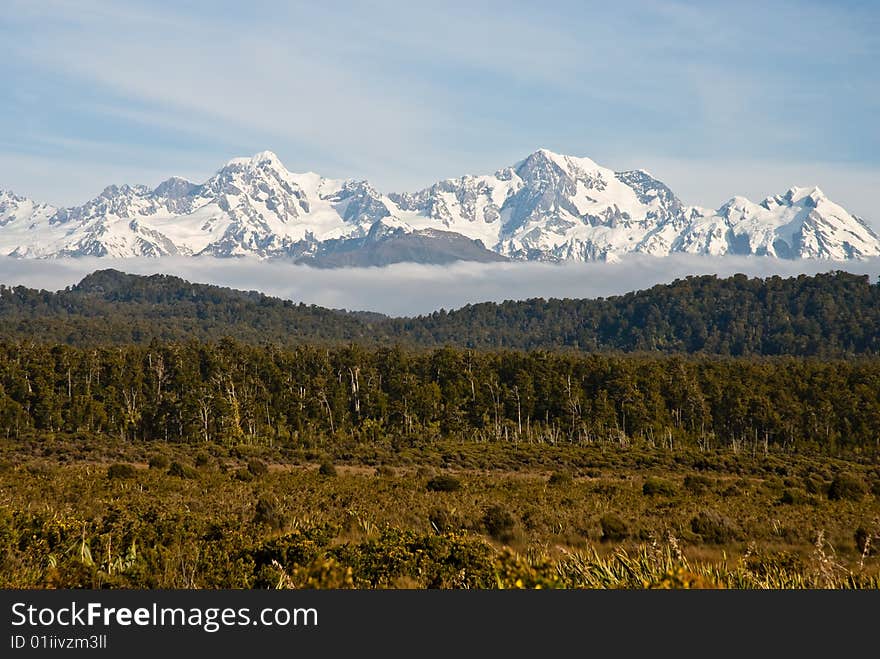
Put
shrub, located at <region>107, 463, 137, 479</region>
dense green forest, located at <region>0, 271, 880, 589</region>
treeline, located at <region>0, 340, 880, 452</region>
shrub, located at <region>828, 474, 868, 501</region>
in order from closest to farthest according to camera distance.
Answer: dense green forest, located at <region>0, 271, 880, 589</region>
shrub, located at <region>107, 463, 137, 479</region>
shrub, located at <region>828, 474, 868, 501</region>
treeline, located at <region>0, 340, 880, 452</region>

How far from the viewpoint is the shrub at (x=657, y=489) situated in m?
30.5

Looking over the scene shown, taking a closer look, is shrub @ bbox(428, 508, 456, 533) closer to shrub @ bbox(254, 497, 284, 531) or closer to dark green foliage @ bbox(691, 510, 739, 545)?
shrub @ bbox(254, 497, 284, 531)

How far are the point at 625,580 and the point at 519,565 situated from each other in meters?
Result: 1.74

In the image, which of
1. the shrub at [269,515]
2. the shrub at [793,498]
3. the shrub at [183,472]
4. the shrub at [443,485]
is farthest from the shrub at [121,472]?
the shrub at [793,498]

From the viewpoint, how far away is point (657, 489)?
104 ft

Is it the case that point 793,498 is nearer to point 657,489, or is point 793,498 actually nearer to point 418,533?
point 657,489

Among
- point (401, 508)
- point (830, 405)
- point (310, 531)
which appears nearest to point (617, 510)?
point (401, 508)

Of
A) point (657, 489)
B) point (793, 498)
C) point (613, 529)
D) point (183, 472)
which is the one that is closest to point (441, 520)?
point (613, 529)

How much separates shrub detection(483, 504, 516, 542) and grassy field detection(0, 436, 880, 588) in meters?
0.06

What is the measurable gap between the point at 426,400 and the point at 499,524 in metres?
70.7

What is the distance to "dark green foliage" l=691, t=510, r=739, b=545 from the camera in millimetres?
18500

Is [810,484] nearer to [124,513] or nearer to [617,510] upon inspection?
[617,510]

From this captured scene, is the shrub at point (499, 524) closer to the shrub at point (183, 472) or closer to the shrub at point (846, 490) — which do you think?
the shrub at point (183, 472)

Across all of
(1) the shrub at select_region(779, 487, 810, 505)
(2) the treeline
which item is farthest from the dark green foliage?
(2) the treeline
